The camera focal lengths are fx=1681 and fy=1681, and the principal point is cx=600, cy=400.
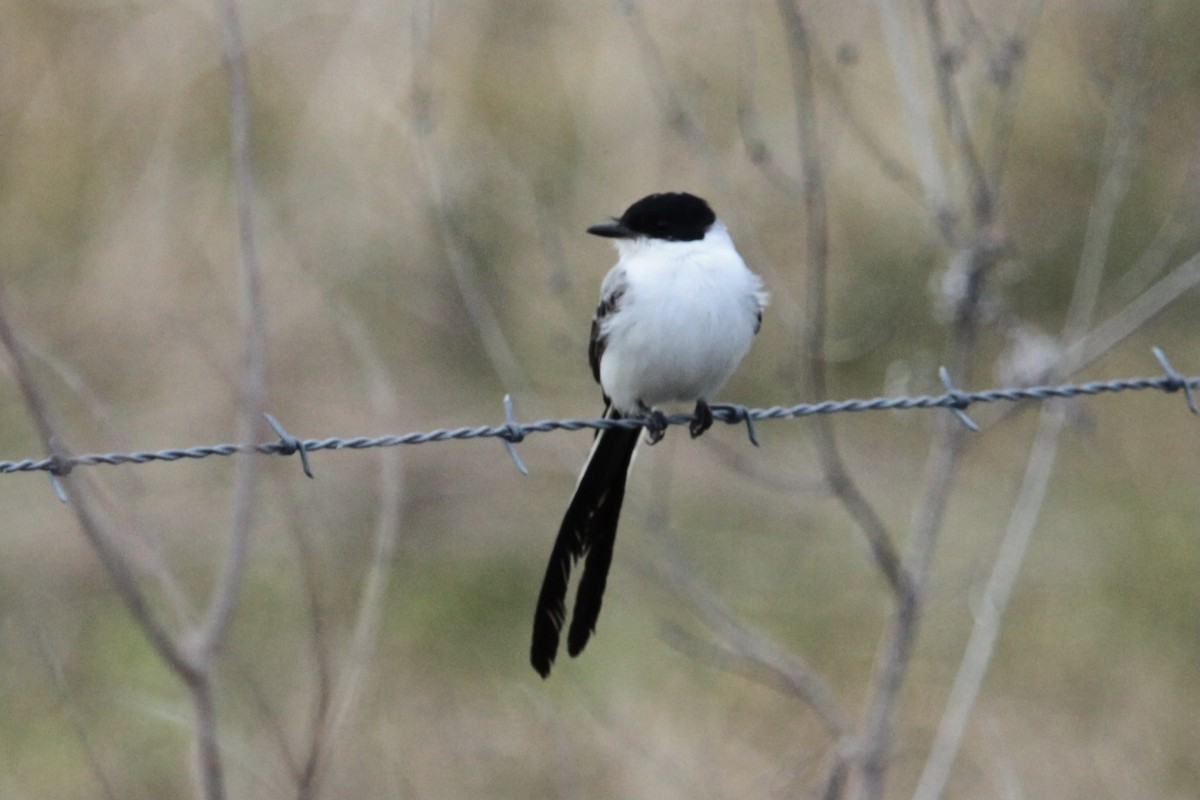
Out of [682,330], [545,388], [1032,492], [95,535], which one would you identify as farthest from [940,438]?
[545,388]

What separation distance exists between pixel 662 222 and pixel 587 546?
107 centimetres

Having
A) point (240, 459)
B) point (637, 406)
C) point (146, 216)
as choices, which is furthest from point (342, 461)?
point (240, 459)

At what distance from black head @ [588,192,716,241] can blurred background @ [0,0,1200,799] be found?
11.4 inches

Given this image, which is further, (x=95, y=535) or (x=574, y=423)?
(x=574, y=423)

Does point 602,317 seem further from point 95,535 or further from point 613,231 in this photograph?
point 95,535

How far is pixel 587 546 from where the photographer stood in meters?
5.05

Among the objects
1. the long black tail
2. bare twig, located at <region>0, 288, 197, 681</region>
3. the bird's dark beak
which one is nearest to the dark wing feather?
the bird's dark beak

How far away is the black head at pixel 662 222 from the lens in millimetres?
5320

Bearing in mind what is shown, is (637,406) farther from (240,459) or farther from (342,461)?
(342,461)

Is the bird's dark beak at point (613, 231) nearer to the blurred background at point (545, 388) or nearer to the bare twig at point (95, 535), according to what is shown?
the blurred background at point (545, 388)

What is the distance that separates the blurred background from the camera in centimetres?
757

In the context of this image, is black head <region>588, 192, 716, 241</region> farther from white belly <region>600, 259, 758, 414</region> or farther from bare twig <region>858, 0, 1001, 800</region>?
bare twig <region>858, 0, 1001, 800</region>

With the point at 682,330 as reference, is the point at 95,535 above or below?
above

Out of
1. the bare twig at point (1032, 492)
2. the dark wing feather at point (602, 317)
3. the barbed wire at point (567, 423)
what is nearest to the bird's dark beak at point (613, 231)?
the dark wing feather at point (602, 317)
